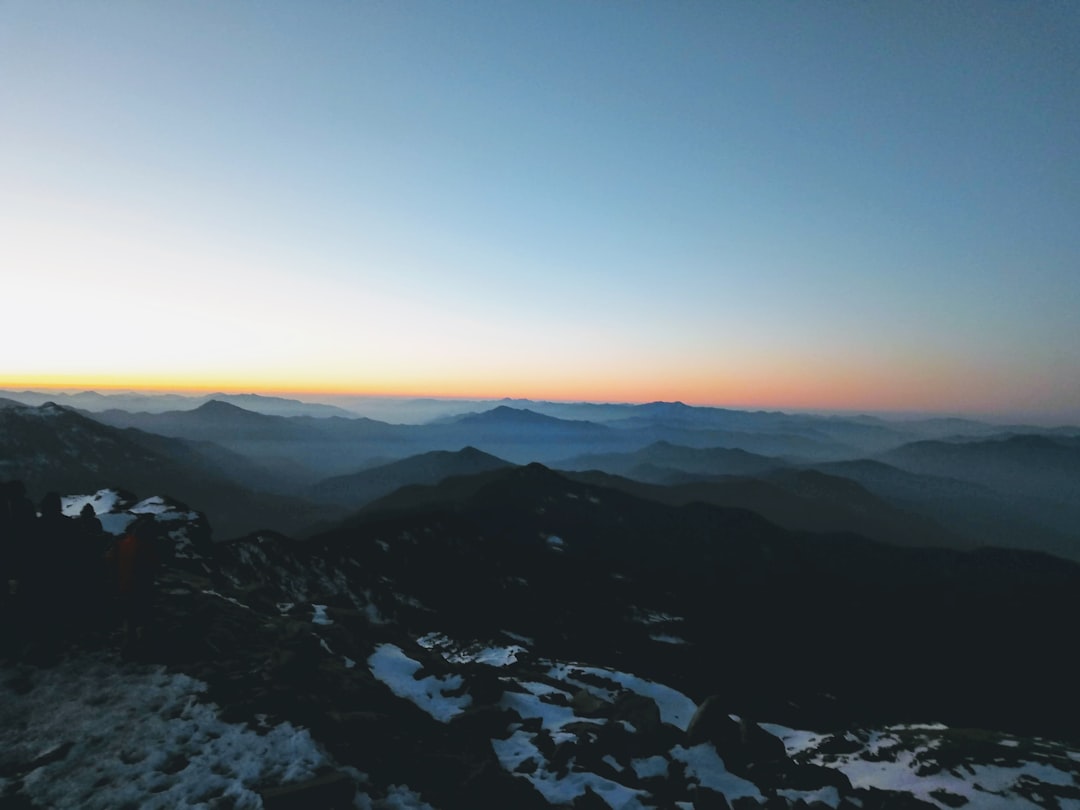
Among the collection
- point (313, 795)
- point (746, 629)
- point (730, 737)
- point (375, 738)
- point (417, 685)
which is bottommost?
point (746, 629)

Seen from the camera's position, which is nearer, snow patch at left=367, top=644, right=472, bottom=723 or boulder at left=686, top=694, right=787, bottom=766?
snow patch at left=367, top=644, right=472, bottom=723

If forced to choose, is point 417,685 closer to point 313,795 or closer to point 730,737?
point 313,795

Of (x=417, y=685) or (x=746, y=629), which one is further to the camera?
(x=746, y=629)

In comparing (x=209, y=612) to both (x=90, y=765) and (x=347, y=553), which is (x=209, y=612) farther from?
(x=347, y=553)

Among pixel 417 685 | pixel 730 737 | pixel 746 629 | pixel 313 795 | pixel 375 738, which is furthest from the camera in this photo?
pixel 746 629

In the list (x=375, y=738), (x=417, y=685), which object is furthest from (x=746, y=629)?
(x=375, y=738)

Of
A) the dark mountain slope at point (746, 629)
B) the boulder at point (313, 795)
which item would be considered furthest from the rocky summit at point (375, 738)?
the dark mountain slope at point (746, 629)

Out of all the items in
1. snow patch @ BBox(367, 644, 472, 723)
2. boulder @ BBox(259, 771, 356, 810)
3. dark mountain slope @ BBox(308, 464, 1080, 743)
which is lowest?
dark mountain slope @ BBox(308, 464, 1080, 743)

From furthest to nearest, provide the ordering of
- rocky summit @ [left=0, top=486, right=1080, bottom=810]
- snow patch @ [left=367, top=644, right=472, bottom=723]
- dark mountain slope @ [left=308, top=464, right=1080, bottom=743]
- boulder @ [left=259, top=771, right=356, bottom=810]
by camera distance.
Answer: dark mountain slope @ [left=308, top=464, right=1080, bottom=743]
snow patch @ [left=367, top=644, right=472, bottom=723]
rocky summit @ [left=0, top=486, right=1080, bottom=810]
boulder @ [left=259, top=771, right=356, bottom=810]

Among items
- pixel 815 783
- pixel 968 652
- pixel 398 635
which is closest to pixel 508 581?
pixel 398 635

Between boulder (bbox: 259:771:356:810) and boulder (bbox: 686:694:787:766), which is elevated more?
boulder (bbox: 259:771:356:810)

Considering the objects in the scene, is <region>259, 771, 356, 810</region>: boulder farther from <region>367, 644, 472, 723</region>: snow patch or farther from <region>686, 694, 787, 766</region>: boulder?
<region>686, 694, 787, 766</region>: boulder

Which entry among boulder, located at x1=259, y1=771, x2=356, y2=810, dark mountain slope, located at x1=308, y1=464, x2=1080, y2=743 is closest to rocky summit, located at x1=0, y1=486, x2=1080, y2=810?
Answer: boulder, located at x1=259, y1=771, x2=356, y2=810

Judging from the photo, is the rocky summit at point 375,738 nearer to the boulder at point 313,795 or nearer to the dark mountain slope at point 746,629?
the boulder at point 313,795
